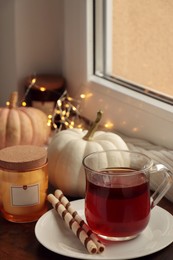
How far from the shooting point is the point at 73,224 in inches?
37.0

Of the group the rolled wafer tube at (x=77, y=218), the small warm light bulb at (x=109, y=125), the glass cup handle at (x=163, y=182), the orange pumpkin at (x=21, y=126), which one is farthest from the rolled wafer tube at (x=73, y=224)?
the small warm light bulb at (x=109, y=125)

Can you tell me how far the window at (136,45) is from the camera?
51.3 inches

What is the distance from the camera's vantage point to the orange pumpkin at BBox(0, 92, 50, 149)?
127 centimetres

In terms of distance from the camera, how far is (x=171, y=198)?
108 cm

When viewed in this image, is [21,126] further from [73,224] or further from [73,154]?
[73,224]

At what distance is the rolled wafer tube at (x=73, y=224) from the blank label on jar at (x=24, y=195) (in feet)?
0.10

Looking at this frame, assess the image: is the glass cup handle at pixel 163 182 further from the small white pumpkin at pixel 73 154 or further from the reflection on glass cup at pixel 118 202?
the small white pumpkin at pixel 73 154

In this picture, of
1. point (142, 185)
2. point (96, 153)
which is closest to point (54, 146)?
point (96, 153)

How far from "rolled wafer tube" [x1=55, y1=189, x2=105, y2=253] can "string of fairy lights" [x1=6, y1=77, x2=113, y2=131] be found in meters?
0.38

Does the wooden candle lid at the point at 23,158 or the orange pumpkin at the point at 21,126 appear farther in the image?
the orange pumpkin at the point at 21,126

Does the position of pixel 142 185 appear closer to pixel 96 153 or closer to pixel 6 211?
pixel 96 153

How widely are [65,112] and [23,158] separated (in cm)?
46

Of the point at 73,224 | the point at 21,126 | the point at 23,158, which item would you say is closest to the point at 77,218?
the point at 73,224

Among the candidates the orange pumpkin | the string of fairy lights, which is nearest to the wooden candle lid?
the orange pumpkin
